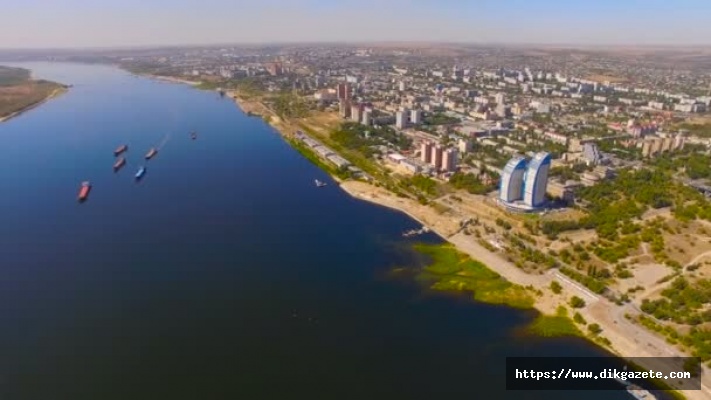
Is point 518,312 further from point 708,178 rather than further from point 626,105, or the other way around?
point 626,105

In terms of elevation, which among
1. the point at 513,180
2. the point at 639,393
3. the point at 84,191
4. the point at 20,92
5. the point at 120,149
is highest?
the point at 20,92

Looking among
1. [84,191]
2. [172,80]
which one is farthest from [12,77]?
[84,191]

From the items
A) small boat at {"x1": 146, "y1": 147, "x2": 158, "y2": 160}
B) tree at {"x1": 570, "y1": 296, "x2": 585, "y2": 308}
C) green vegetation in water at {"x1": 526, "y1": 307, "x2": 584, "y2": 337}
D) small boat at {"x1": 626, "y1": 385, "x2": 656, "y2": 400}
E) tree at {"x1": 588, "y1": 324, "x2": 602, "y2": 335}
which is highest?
small boat at {"x1": 146, "y1": 147, "x2": 158, "y2": 160}

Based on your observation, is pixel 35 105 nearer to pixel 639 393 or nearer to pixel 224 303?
pixel 224 303

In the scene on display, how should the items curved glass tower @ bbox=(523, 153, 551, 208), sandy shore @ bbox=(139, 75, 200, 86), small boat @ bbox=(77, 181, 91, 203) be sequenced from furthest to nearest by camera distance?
sandy shore @ bbox=(139, 75, 200, 86), small boat @ bbox=(77, 181, 91, 203), curved glass tower @ bbox=(523, 153, 551, 208)

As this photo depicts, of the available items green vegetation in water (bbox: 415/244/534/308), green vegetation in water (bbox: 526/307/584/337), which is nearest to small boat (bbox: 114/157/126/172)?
green vegetation in water (bbox: 415/244/534/308)

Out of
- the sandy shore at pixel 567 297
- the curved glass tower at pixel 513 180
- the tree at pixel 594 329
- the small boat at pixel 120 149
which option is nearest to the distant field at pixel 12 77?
the small boat at pixel 120 149

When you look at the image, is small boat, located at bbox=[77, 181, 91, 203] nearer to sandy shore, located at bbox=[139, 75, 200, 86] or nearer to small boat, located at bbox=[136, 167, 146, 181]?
small boat, located at bbox=[136, 167, 146, 181]
